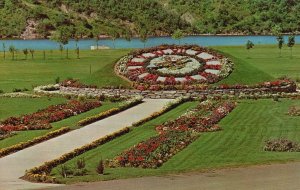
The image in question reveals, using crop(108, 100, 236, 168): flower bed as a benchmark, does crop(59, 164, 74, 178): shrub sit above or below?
above

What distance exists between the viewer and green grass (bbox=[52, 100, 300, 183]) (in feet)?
98.5

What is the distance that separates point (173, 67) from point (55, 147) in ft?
87.7

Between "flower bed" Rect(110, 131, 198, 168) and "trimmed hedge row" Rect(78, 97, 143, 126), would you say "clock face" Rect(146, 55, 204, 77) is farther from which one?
"flower bed" Rect(110, 131, 198, 168)

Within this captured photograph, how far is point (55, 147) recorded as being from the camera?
3481cm

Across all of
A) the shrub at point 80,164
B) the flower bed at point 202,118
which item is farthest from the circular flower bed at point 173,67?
the shrub at point 80,164

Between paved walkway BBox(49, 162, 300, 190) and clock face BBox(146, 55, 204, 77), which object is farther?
clock face BBox(146, 55, 204, 77)

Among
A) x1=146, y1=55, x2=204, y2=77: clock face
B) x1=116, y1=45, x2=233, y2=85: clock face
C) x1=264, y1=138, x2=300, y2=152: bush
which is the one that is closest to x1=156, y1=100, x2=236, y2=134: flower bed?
x1=264, y1=138, x2=300, y2=152: bush

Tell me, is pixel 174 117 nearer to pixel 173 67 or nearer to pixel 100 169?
pixel 173 67

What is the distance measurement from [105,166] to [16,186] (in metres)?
5.08

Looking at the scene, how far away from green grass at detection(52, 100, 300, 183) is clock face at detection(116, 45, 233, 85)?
9.88 meters

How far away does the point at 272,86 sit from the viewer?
2253 inches

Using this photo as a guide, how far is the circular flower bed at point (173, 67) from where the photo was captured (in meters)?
57.8

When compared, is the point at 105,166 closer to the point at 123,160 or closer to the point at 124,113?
the point at 123,160

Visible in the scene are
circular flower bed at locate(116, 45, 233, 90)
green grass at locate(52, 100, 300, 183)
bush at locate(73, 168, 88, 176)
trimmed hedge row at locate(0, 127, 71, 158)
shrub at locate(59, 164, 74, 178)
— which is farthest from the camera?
circular flower bed at locate(116, 45, 233, 90)
